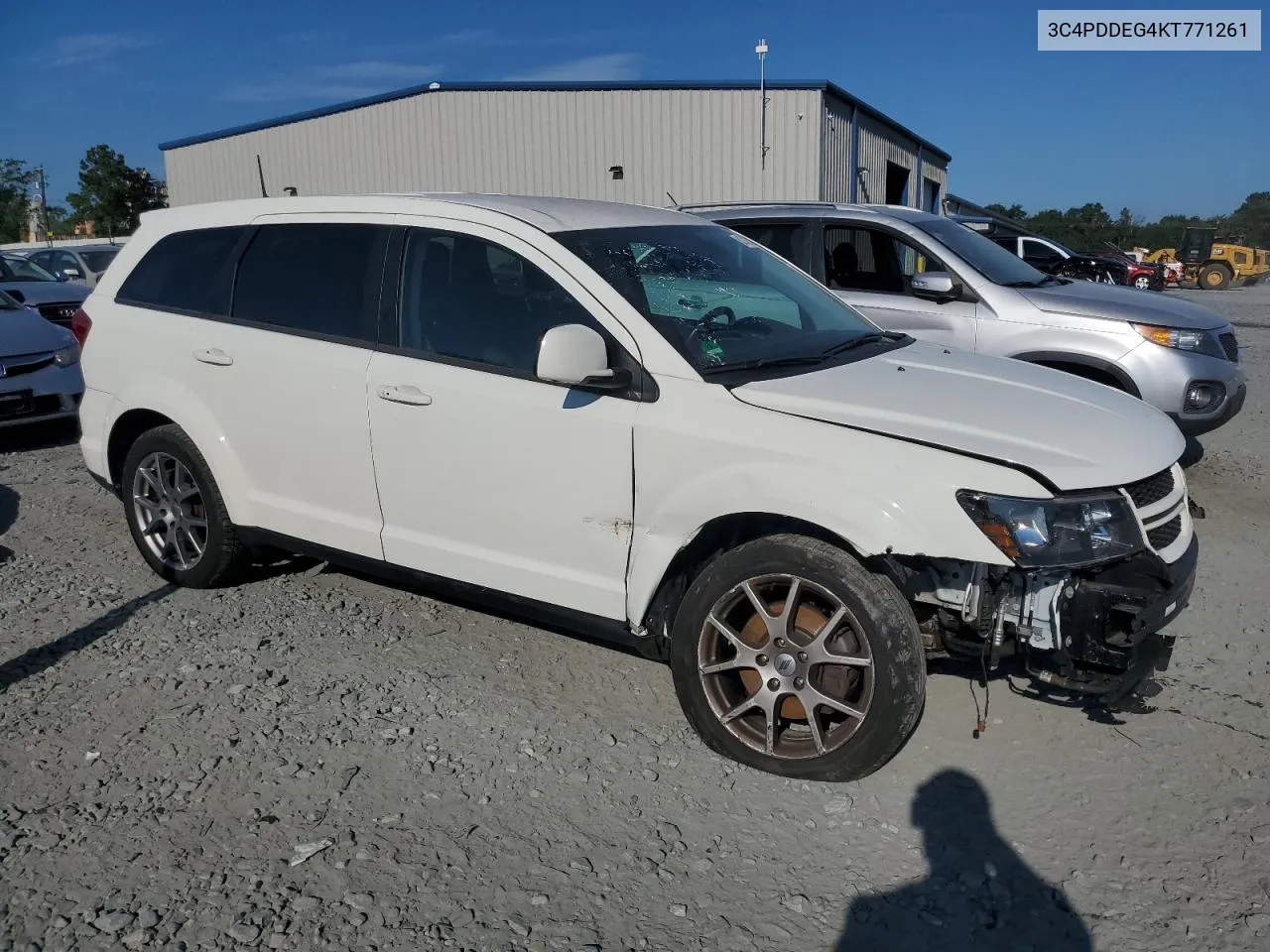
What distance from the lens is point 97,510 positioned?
6.91 metres

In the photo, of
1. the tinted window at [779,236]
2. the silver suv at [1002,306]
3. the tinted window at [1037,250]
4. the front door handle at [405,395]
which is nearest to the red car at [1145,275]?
the tinted window at [1037,250]

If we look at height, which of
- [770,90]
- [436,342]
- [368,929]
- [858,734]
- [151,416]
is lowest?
[368,929]

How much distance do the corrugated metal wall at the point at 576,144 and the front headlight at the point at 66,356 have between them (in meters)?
12.3

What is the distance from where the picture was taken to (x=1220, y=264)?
3578 centimetres

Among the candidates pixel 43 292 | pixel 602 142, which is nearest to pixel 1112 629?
pixel 43 292

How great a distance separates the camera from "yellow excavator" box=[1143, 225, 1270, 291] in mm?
35781

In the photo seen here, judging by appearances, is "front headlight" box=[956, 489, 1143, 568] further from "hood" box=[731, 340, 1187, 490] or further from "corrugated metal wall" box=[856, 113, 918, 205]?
"corrugated metal wall" box=[856, 113, 918, 205]

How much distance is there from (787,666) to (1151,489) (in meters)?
1.36

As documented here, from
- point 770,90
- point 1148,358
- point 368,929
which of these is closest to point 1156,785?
point 368,929

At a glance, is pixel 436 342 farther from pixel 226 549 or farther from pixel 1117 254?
pixel 1117 254

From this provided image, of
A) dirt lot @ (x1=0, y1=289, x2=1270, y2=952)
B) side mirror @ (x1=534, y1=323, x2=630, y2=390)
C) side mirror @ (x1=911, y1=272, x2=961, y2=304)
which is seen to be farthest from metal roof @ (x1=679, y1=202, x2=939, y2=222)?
side mirror @ (x1=534, y1=323, x2=630, y2=390)

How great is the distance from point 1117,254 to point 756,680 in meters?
35.8

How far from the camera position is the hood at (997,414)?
3.36 m

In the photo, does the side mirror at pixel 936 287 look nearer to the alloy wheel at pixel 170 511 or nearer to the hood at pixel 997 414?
the hood at pixel 997 414
